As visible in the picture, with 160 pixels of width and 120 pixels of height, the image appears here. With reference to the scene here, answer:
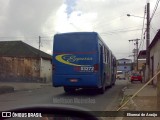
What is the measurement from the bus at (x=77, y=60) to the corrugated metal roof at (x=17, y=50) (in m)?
36.7

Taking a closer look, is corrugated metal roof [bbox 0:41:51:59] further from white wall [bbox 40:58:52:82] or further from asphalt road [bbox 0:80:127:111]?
asphalt road [bbox 0:80:127:111]

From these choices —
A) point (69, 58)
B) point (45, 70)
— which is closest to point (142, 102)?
point (69, 58)

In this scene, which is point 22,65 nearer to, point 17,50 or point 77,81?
point 17,50

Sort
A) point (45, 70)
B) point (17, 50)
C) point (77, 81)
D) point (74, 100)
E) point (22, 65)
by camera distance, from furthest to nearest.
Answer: point (45, 70), point (17, 50), point (22, 65), point (77, 81), point (74, 100)

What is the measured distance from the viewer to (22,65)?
55.3m

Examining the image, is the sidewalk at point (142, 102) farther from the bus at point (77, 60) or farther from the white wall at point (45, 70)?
the white wall at point (45, 70)

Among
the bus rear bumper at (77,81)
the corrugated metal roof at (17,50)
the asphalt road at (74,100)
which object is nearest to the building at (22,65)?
the corrugated metal roof at (17,50)

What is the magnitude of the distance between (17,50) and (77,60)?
4047 cm

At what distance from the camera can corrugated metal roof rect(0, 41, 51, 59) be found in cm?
5669

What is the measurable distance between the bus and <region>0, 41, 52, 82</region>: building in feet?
115

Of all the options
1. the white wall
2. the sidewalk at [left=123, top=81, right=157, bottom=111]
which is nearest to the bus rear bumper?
the sidewalk at [left=123, top=81, right=157, bottom=111]

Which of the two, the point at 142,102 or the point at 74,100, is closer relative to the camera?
the point at 142,102

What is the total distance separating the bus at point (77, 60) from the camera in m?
19.3

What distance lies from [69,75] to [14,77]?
35833 mm
